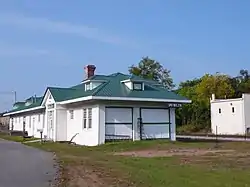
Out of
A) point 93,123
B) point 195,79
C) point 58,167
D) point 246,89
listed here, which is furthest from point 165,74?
point 58,167

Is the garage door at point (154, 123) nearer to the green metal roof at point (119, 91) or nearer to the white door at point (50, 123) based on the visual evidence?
the green metal roof at point (119, 91)

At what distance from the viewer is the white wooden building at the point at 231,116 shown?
55.4 meters

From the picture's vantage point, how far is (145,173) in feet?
46.9

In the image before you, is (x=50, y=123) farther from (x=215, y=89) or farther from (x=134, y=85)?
(x=215, y=89)

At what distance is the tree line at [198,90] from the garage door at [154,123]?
30177 millimetres

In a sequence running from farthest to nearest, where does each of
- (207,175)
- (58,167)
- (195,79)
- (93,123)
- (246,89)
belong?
(195,79)
(246,89)
(93,123)
(58,167)
(207,175)

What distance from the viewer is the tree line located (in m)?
69.9

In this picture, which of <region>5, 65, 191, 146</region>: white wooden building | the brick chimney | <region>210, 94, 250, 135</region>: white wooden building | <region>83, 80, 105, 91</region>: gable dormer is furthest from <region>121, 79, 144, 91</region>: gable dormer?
<region>210, 94, 250, 135</region>: white wooden building

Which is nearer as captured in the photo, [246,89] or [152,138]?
[152,138]

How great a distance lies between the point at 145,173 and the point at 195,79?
3116 inches

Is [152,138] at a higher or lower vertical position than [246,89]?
lower

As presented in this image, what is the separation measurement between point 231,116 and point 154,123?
2550 centimetres

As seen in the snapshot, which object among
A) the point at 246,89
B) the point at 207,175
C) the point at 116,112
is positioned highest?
the point at 246,89

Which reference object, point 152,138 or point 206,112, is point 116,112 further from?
point 206,112
